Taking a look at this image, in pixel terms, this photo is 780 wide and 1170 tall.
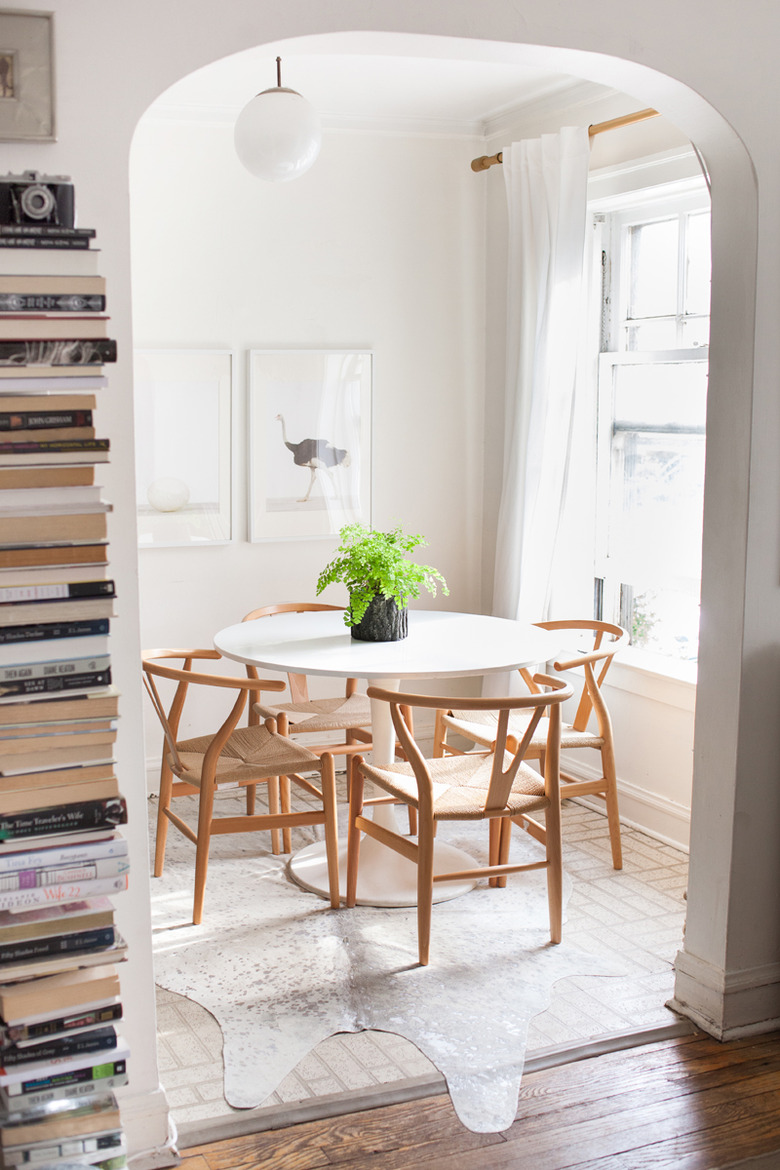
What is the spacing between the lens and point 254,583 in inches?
186

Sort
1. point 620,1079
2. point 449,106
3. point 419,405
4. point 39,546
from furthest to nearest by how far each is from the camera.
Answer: point 419,405
point 449,106
point 620,1079
point 39,546

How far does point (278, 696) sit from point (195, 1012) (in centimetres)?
197

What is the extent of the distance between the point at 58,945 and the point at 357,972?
127cm

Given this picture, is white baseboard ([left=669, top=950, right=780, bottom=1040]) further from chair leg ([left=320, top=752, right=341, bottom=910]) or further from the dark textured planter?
the dark textured planter

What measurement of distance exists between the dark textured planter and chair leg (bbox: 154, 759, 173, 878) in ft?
2.47

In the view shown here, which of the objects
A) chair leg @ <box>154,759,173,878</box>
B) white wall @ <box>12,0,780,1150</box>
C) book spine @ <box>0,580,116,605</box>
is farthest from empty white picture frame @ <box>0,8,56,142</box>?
chair leg @ <box>154,759,173,878</box>

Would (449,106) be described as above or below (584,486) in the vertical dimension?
above

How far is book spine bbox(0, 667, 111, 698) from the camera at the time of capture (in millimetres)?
1908

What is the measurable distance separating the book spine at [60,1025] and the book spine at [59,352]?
3.66ft

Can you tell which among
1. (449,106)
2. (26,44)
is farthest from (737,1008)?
(449,106)

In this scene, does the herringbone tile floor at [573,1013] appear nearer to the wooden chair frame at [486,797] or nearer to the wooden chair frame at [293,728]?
the wooden chair frame at [486,797]

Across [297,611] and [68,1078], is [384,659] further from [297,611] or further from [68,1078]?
[68,1078]

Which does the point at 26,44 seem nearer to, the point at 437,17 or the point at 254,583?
the point at 437,17

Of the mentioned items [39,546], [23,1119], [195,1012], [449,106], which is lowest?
[195,1012]
